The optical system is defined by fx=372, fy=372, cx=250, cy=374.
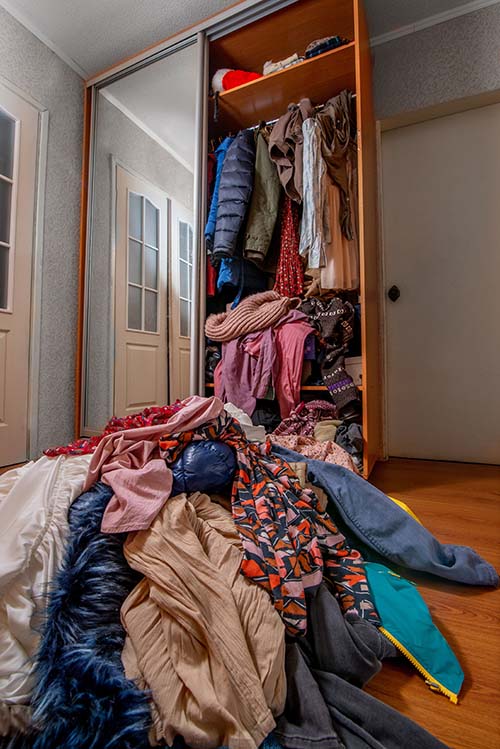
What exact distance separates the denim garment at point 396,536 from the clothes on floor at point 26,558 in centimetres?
60

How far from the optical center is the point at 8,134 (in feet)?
6.23

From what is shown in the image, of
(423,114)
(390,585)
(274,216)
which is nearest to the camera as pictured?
(390,585)

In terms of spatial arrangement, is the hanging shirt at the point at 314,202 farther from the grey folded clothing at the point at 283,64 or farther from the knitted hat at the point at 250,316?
the grey folded clothing at the point at 283,64

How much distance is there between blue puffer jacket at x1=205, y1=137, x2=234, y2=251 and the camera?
1796 mm

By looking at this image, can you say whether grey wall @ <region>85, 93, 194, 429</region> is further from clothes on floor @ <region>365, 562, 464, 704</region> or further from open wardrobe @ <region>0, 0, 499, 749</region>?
clothes on floor @ <region>365, 562, 464, 704</region>

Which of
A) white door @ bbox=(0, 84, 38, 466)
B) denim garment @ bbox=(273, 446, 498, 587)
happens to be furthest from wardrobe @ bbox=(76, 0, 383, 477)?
white door @ bbox=(0, 84, 38, 466)

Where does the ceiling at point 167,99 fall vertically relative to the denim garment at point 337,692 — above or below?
above

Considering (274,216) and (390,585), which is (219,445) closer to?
(390,585)

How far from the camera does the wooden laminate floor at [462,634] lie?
0.53m

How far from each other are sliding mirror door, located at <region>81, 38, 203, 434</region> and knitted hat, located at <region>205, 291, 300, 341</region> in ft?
0.66

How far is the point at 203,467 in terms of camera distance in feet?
2.39

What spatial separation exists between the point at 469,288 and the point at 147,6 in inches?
86.6

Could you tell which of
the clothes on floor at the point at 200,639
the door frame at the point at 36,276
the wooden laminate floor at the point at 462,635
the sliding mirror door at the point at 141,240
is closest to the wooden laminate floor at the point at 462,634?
the wooden laminate floor at the point at 462,635

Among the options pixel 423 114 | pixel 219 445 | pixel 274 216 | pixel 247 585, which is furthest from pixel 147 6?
pixel 247 585
